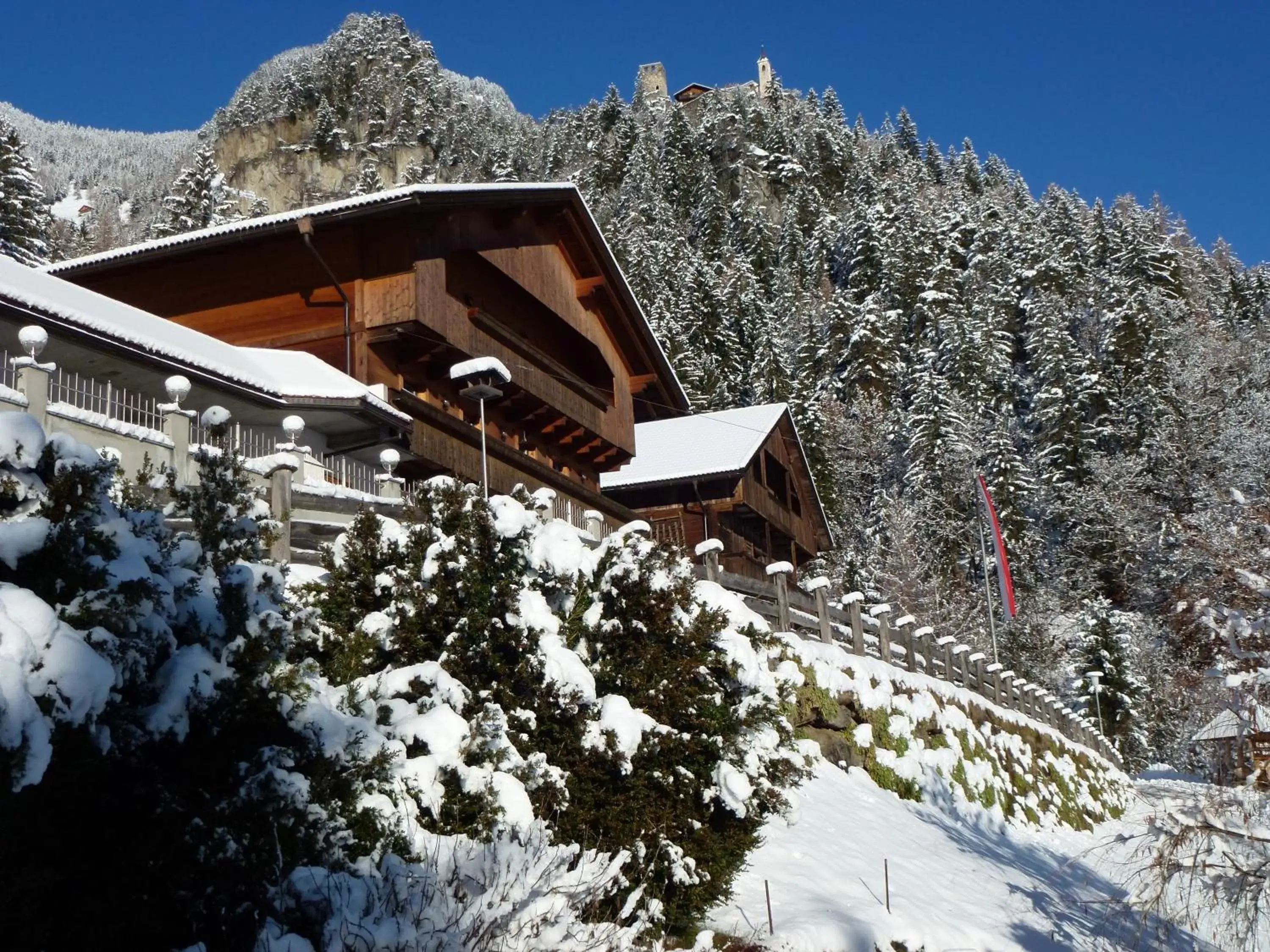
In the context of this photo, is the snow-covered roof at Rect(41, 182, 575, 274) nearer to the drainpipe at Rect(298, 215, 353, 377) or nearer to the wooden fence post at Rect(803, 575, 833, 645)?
the drainpipe at Rect(298, 215, 353, 377)

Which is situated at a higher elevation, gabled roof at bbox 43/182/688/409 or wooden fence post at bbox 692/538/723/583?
gabled roof at bbox 43/182/688/409

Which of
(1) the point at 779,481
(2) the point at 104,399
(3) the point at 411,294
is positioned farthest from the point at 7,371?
(1) the point at 779,481

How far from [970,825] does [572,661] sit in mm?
10927

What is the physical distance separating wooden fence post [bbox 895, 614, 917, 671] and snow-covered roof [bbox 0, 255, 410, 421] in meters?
9.25

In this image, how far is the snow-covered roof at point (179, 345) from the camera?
12.8 m

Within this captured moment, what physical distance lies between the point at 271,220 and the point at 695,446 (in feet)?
56.0

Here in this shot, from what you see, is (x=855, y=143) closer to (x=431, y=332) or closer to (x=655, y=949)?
(x=431, y=332)

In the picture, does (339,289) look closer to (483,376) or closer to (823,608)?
(483,376)

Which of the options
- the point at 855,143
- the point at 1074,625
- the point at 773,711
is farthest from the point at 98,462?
the point at 855,143

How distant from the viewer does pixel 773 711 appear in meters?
8.16

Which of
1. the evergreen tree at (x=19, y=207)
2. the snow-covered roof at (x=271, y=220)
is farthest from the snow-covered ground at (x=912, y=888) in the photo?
the evergreen tree at (x=19, y=207)

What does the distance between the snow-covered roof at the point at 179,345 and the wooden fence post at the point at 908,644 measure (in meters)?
9.25

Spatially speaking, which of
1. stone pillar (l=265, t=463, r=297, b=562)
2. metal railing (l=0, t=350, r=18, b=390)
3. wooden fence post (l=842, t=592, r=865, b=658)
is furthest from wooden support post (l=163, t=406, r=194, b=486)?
wooden fence post (l=842, t=592, r=865, b=658)

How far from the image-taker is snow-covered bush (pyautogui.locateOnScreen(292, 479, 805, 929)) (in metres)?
6.38
